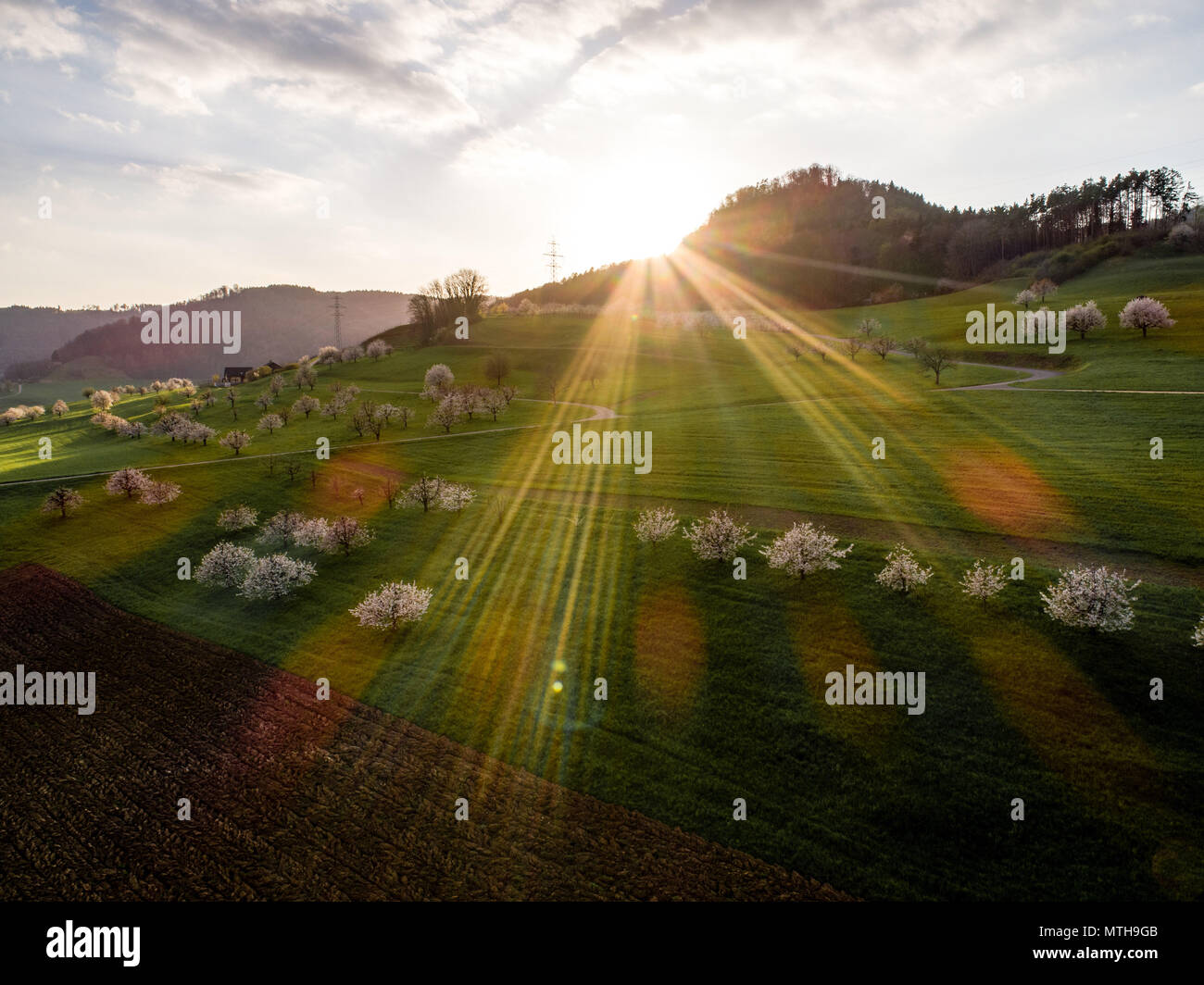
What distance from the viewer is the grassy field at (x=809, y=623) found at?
15.4m

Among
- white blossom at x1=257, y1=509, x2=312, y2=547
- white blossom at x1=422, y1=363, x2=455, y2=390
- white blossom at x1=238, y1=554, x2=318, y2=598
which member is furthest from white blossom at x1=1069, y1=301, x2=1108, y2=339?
white blossom at x1=238, y1=554, x2=318, y2=598

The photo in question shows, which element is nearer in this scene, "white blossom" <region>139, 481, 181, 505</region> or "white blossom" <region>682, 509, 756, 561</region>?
"white blossom" <region>682, 509, 756, 561</region>

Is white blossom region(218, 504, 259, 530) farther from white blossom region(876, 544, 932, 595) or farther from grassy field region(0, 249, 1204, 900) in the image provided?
white blossom region(876, 544, 932, 595)

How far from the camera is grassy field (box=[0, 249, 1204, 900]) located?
15.4 meters

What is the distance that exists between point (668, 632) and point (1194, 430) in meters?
39.0

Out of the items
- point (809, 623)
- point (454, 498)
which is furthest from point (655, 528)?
point (454, 498)

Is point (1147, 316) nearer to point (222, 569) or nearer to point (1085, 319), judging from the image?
point (1085, 319)

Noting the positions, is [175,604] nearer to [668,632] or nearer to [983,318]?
[668,632]

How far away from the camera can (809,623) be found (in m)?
23.8

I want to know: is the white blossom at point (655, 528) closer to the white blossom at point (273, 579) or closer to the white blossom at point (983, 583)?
the white blossom at point (983, 583)

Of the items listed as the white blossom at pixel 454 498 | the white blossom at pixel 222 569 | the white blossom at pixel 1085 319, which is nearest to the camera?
the white blossom at pixel 222 569

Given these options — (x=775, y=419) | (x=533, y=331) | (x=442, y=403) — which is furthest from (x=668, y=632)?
(x=533, y=331)

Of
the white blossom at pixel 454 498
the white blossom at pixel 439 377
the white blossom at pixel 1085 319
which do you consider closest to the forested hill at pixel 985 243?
the white blossom at pixel 1085 319

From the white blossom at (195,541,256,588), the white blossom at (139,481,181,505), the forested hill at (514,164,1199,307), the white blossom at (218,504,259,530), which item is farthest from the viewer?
the forested hill at (514,164,1199,307)
